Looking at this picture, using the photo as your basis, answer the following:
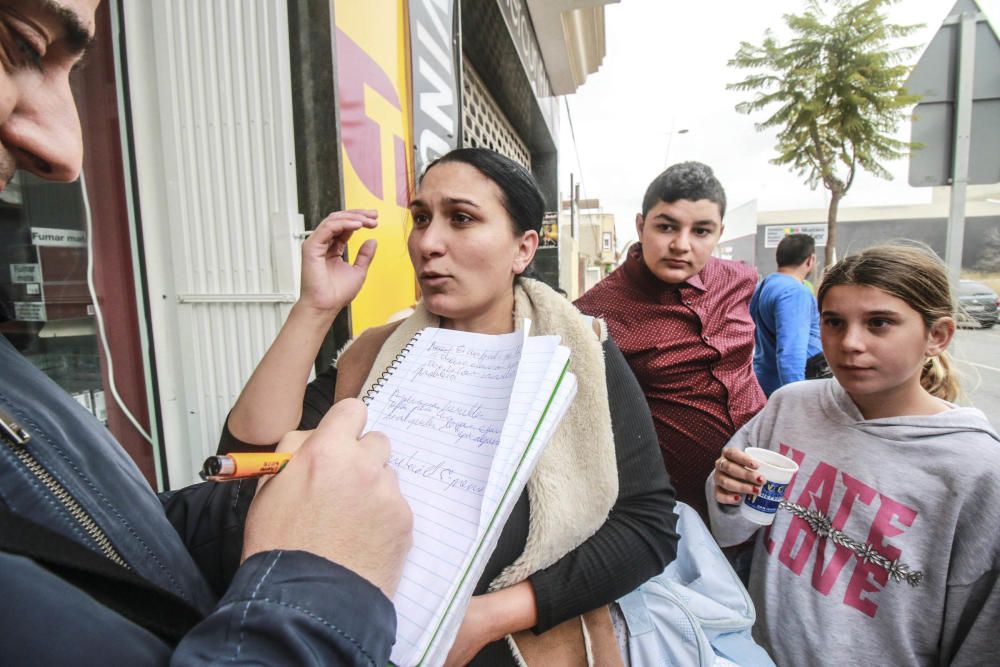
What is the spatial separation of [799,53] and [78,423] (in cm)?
1170

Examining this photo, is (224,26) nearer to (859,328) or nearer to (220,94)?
(220,94)

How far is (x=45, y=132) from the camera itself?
19.7 inches

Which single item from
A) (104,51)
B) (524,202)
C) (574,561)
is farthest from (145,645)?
(104,51)

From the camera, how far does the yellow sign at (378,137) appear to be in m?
2.09

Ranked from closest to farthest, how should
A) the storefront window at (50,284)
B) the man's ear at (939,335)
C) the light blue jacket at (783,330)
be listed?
the man's ear at (939,335), the storefront window at (50,284), the light blue jacket at (783,330)

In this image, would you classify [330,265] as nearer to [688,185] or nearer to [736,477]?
[736,477]

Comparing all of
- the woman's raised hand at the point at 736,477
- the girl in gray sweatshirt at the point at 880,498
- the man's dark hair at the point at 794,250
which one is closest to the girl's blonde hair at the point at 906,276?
the girl in gray sweatshirt at the point at 880,498

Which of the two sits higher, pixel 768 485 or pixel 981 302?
pixel 768 485

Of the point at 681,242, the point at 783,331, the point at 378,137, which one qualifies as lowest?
the point at 783,331

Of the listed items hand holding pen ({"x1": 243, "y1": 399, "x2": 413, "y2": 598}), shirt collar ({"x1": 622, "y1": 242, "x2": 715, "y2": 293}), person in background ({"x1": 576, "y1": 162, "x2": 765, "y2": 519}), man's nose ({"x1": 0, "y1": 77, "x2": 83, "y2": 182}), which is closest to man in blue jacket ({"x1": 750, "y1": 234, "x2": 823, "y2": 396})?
person in background ({"x1": 576, "y1": 162, "x2": 765, "y2": 519})

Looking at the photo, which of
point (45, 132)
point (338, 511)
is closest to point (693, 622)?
point (338, 511)

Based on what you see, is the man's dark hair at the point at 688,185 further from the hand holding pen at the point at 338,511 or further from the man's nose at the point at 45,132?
the man's nose at the point at 45,132

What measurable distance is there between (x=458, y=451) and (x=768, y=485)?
40.3 inches

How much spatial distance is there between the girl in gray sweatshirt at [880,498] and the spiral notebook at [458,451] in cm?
93
